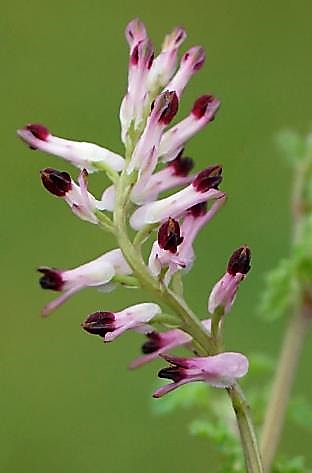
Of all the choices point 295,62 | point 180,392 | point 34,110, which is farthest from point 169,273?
point 295,62

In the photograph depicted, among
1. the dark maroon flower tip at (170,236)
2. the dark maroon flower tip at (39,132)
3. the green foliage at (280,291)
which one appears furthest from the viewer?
the green foliage at (280,291)

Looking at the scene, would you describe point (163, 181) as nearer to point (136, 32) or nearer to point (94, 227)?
point (136, 32)

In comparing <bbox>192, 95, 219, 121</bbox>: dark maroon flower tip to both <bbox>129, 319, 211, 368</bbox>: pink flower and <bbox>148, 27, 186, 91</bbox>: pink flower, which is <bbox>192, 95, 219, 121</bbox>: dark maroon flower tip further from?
<bbox>129, 319, 211, 368</bbox>: pink flower

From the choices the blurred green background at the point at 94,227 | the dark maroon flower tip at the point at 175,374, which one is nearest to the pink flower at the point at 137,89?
the dark maroon flower tip at the point at 175,374

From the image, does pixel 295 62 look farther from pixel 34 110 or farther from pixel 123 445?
pixel 123 445

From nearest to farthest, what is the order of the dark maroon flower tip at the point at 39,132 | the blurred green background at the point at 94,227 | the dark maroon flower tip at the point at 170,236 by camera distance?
1. the dark maroon flower tip at the point at 170,236
2. the dark maroon flower tip at the point at 39,132
3. the blurred green background at the point at 94,227

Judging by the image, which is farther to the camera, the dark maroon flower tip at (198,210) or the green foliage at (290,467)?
the green foliage at (290,467)

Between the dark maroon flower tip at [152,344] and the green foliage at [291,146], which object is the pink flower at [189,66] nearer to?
the dark maroon flower tip at [152,344]
